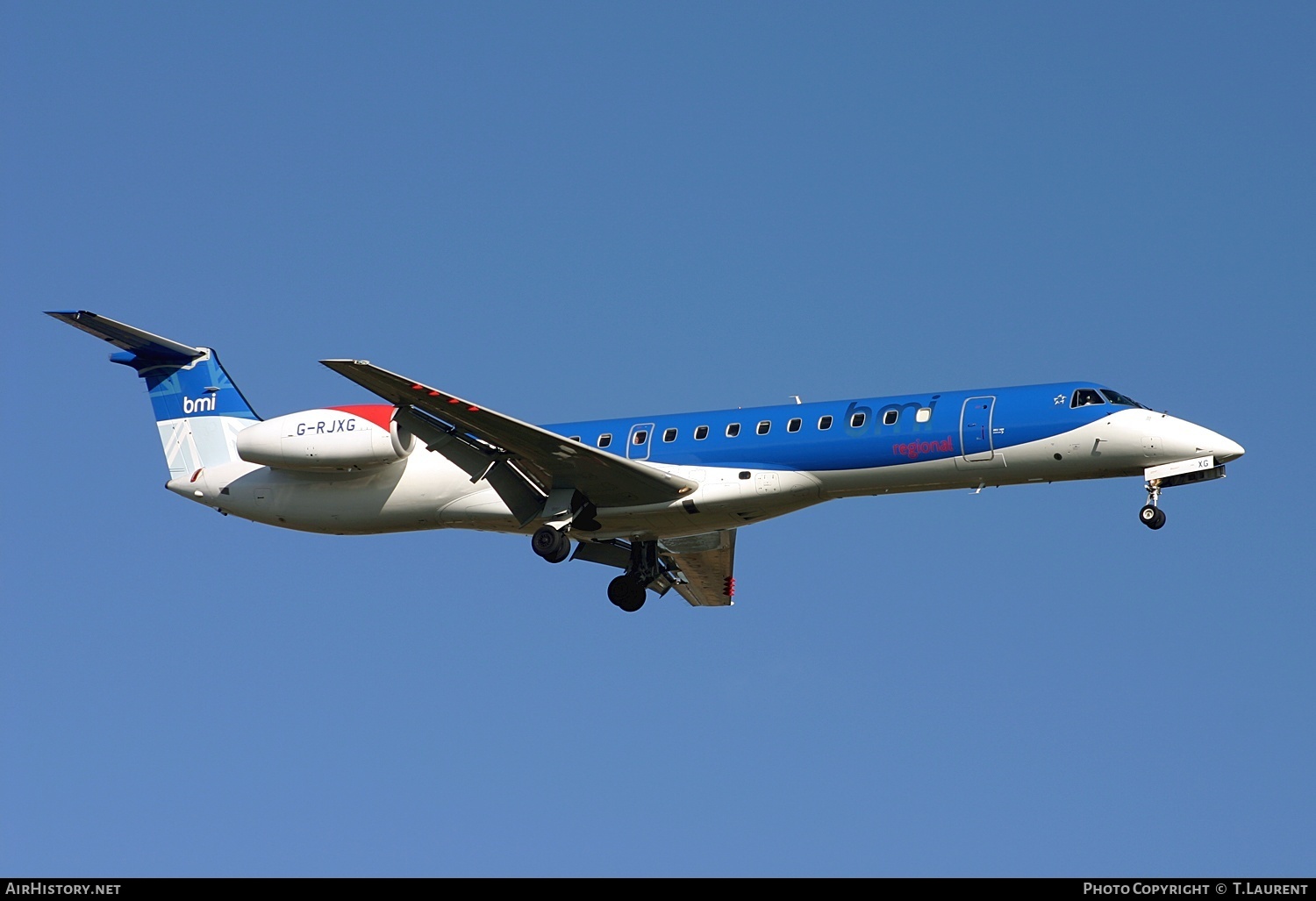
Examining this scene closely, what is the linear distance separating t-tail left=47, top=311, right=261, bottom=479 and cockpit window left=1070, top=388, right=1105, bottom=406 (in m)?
15.2

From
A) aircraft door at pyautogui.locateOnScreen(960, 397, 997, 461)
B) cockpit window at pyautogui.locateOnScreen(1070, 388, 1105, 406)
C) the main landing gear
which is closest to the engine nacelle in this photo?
the main landing gear

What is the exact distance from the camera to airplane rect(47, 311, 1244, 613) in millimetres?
26797

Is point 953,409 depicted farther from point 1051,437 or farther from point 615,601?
point 615,601

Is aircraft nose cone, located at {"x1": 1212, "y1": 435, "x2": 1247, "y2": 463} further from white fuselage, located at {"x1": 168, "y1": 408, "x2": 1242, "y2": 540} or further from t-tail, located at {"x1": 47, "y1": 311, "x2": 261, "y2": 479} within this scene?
t-tail, located at {"x1": 47, "y1": 311, "x2": 261, "y2": 479}

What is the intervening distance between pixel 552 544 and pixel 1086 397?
900 centimetres

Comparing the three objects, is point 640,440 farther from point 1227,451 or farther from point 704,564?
point 1227,451

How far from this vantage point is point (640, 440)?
96.0ft

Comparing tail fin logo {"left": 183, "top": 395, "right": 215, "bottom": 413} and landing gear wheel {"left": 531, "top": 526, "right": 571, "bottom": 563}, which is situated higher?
→ tail fin logo {"left": 183, "top": 395, "right": 215, "bottom": 413}

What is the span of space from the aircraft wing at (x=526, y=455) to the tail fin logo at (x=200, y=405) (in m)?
6.28

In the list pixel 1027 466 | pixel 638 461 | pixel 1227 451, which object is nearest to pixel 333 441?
pixel 638 461

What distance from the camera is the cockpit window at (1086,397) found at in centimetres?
2692
